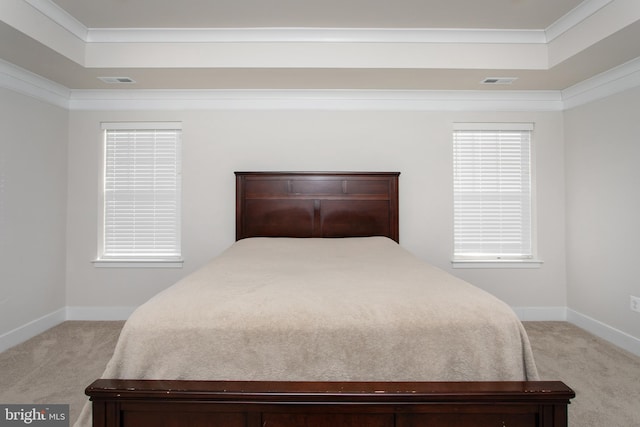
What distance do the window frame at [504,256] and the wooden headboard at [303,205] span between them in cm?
81

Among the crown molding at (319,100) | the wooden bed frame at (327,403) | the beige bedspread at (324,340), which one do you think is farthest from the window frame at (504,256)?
the wooden bed frame at (327,403)

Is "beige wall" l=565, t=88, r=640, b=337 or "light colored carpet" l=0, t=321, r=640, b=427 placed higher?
"beige wall" l=565, t=88, r=640, b=337

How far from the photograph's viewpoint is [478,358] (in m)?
1.37

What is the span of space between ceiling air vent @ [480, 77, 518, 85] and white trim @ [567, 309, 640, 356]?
250 centimetres

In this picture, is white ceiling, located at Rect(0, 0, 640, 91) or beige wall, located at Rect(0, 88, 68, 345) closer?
white ceiling, located at Rect(0, 0, 640, 91)

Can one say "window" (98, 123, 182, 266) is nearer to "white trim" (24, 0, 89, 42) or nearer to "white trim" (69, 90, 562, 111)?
"white trim" (69, 90, 562, 111)

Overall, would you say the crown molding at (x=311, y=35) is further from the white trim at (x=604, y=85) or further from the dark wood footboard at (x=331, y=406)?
the dark wood footboard at (x=331, y=406)

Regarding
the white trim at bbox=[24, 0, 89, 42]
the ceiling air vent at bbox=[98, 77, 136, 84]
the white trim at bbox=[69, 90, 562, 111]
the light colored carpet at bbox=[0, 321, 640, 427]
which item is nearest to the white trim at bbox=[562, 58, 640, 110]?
the white trim at bbox=[69, 90, 562, 111]

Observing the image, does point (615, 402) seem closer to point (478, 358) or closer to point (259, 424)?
point (478, 358)

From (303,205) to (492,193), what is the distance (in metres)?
2.14

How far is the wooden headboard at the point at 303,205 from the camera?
3.78 meters

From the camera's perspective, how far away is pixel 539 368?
8.95 ft

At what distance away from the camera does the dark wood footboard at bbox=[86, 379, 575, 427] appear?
1200 mm

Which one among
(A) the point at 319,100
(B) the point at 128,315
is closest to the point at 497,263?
(A) the point at 319,100
